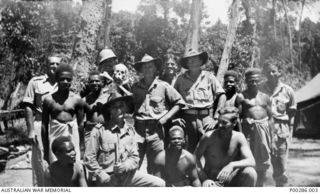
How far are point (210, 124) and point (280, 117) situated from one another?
1.34 meters

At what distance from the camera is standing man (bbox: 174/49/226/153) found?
15.9 feet

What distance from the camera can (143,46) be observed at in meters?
22.6

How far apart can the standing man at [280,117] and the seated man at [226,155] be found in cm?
136

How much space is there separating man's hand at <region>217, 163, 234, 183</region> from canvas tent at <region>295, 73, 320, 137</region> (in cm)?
895

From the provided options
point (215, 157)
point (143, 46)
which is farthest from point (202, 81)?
point (143, 46)

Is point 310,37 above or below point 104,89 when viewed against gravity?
above

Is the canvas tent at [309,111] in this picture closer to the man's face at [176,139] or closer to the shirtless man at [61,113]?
the man's face at [176,139]

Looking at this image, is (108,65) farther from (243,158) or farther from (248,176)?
(248,176)

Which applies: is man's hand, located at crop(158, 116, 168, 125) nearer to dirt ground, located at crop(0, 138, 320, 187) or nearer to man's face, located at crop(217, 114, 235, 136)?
man's face, located at crop(217, 114, 235, 136)

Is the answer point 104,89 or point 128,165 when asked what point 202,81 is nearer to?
point 104,89

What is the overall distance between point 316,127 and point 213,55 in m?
5.47

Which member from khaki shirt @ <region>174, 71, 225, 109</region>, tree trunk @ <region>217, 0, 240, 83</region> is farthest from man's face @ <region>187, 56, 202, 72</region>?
tree trunk @ <region>217, 0, 240, 83</region>

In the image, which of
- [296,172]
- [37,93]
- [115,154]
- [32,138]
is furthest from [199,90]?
[296,172]

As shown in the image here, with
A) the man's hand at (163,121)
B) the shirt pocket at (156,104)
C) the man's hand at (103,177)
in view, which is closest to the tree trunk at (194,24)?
the shirt pocket at (156,104)
